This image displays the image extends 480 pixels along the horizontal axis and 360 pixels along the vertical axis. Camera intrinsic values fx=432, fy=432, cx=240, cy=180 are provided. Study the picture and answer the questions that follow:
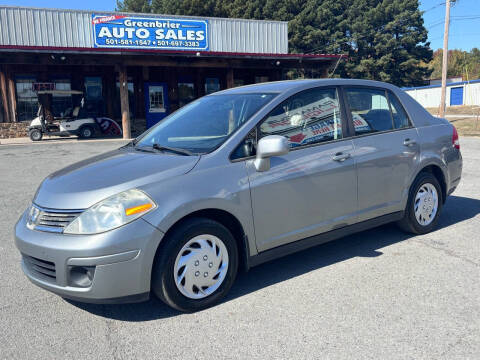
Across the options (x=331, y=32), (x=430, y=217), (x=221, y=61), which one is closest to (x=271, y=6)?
(x=331, y=32)

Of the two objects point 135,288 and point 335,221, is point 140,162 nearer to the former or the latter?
point 135,288

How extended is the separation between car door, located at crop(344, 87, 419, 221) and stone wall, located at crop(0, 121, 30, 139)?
61.6ft

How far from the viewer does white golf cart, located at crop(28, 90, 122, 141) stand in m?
17.9

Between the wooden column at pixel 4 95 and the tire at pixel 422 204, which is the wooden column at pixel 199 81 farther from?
the tire at pixel 422 204

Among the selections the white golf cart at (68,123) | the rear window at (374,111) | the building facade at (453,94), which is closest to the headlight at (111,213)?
the rear window at (374,111)

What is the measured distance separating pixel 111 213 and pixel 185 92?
21.3m

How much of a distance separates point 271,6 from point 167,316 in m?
46.8

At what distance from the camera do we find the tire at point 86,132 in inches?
735

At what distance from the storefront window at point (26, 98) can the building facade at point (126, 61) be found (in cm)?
4

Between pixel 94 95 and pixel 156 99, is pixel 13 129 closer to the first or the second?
pixel 94 95

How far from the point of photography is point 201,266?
3.21 m

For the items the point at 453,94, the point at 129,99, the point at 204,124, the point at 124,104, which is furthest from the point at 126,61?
the point at 453,94

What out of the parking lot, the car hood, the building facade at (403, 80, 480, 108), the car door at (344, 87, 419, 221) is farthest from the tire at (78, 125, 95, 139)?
the building facade at (403, 80, 480, 108)

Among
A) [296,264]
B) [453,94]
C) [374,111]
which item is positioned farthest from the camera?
[453,94]
